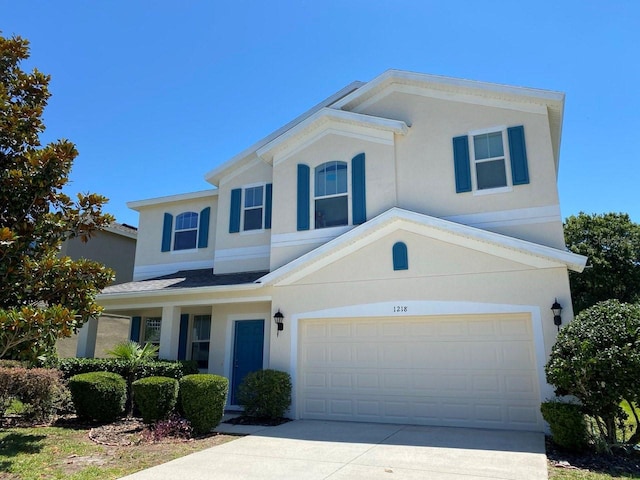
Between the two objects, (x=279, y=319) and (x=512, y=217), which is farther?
(x=279, y=319)

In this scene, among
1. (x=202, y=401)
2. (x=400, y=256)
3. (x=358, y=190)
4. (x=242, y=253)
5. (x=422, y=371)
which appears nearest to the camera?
(x=202, y=401)

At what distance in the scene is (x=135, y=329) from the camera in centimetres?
1622

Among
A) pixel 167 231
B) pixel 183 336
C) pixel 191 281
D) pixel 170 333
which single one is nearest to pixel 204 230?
pixel 167 231

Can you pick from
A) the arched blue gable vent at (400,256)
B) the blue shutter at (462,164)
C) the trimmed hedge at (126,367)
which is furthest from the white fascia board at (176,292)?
the blue shutter at (462,164)

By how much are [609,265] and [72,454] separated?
22.6 m

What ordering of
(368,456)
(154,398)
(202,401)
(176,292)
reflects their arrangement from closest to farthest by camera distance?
(368,456) → (202,401) → (154,398) → (176,292)

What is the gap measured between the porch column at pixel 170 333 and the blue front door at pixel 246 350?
5.63ft

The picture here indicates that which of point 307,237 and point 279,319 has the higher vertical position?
point 307,237

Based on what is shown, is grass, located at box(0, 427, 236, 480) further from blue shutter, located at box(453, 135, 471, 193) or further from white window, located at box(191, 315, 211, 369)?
blue shutter, located at box(453, 135, 471, 193)

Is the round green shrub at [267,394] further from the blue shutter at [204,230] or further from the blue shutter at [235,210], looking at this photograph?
the blue shutter at [204,230]

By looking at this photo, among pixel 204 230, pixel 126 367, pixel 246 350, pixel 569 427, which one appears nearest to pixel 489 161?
pixel 569 427

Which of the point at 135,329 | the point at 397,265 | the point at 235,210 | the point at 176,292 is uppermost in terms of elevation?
the point at 235,210

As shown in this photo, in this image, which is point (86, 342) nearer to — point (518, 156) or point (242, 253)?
point (242, 253)

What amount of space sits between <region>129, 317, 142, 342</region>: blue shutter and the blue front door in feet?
15.5
